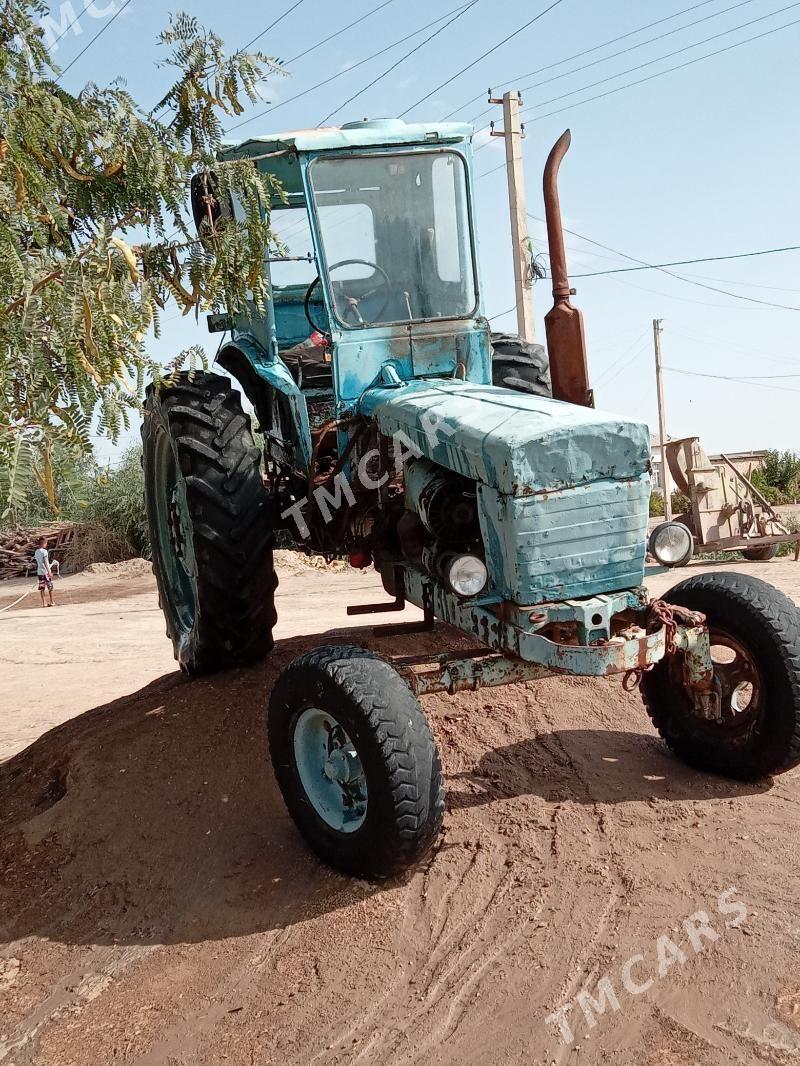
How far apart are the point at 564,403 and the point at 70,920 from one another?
3.08 metres

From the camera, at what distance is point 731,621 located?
4.45 metres

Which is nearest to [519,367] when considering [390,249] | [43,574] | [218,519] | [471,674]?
[390,249]

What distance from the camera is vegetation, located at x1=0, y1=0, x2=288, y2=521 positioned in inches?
119

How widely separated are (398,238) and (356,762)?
2.95 m

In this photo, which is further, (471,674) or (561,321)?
(561,321)

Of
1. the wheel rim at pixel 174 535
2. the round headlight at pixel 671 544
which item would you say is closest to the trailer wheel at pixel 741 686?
the round headlight at pixel 671 544

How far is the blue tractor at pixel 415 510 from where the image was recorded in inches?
152

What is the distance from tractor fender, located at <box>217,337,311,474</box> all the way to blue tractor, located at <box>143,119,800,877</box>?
17 millimetres

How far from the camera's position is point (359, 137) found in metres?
5.21

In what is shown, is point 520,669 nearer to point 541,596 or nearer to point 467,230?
point 541,596

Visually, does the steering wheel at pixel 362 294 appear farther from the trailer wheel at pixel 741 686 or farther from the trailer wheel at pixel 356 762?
the trailer wheel at pixel 741 686

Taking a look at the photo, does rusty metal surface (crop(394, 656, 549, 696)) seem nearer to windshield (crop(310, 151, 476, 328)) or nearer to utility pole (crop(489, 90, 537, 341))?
windshield (crop(310, 151, 476, 328))

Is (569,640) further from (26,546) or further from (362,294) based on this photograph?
(26,546)

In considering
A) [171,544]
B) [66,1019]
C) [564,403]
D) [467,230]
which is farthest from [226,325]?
[66,1019]
